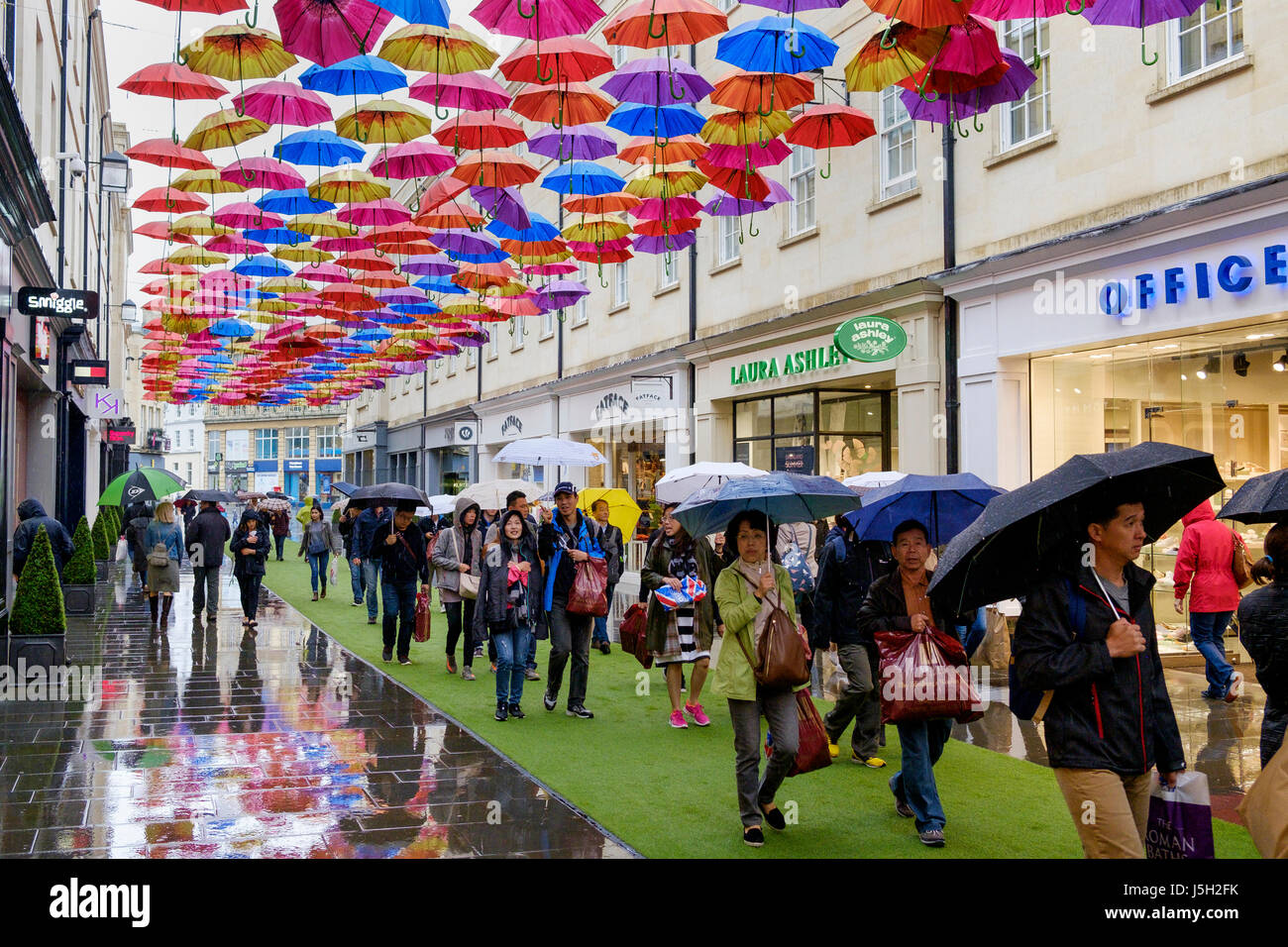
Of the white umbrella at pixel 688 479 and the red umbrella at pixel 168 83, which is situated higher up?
the red umbrella at pixel 168 83

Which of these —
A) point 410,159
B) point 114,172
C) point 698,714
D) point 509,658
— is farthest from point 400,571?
point 114,172

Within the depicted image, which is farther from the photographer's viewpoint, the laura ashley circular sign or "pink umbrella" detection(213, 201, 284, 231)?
"pink umbrella" detection(213, 201, 284, 231)

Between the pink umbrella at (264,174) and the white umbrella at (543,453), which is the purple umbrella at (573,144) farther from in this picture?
the white umbrella at (543,453)

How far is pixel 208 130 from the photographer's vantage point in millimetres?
11953

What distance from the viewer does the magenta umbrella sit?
9.20 metres

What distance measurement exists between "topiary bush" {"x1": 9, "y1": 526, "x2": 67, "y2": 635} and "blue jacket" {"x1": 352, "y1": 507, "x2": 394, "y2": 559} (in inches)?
225

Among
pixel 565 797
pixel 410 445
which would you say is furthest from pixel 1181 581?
pixel 410 445

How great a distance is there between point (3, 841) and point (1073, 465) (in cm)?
574

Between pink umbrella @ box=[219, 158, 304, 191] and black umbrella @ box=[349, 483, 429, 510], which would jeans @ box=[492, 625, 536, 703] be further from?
pink umbrella @ box=[219, 158, 304, 191]

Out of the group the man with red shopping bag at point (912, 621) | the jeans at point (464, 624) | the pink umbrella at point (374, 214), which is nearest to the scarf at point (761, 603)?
the man with red shopping bag at point (912, 621)

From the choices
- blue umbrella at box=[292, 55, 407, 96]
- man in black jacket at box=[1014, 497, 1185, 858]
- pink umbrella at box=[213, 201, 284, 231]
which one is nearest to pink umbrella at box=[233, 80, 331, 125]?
blue umbrella at box=[292, 55, 407, 96]

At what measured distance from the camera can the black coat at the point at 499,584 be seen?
930 centimetres

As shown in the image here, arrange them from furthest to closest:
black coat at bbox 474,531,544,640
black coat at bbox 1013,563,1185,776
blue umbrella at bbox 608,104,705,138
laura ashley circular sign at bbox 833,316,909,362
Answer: laura ashley circular sign at bbox 833,316,909,362 < blue umbrella at bbox 608,104,705,138 < black coat at bbox 474,531,544,640 < black coat at bbox 1013,563,1185,776

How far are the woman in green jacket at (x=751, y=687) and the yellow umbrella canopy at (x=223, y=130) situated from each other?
337 inches
